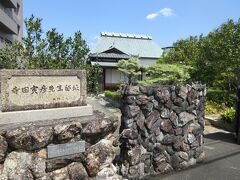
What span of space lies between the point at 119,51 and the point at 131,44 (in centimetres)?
681

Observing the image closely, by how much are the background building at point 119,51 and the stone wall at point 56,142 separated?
73.0ft

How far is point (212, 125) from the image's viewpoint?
12.7 m

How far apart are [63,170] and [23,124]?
3.68ft

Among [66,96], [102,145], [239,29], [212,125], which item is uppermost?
[239,29]

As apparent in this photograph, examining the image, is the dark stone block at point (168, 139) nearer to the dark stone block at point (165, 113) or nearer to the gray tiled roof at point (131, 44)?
the dark stone block at point (165, 113)

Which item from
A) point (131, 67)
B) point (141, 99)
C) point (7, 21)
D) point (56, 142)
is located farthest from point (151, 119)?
point (7, 21)

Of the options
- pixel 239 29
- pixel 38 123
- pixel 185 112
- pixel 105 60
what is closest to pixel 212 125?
pixel 239 29

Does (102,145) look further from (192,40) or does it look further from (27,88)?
(192,40)

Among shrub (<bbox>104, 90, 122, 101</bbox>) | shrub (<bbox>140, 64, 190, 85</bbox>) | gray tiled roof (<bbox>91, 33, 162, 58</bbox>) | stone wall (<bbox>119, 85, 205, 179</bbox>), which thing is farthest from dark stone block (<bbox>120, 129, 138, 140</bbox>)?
gray tiled roof (<bbox>91, 33, 162, 58</bbox>)

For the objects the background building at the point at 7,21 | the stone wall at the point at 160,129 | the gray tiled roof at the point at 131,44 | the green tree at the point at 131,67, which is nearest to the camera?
the stone wall at the point at 160,129

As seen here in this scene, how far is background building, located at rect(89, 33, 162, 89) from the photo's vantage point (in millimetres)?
28594

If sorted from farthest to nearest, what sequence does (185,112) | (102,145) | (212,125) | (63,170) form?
(212,125) < (185,112) < (102,145) < (63,170)

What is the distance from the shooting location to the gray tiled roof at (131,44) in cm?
3416

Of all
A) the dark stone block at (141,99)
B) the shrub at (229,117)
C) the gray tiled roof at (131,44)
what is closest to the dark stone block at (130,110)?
the dark stone block at (141,99)
